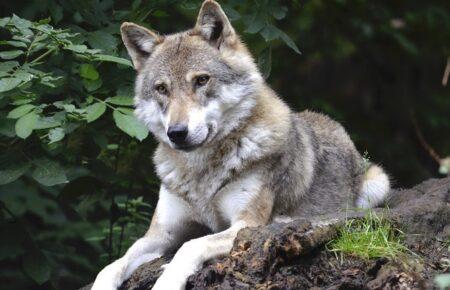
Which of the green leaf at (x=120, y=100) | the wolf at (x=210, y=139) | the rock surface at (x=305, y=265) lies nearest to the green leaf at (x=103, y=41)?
the wolf at (x=210, y=139)

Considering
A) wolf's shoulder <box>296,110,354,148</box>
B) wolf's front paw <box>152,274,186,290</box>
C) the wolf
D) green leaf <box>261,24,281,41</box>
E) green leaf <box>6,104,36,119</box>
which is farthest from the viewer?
wolf's shoulder <box>296,110,354,148</box>

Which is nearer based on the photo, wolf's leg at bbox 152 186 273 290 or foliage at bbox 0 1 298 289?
wolf's leg at bbox 152 186 273 290

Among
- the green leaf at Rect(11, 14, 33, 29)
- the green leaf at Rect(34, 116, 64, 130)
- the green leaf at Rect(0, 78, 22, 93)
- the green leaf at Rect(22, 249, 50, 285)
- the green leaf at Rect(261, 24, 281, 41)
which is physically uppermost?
the green leaf at Rect(261, 24, 281, 41)

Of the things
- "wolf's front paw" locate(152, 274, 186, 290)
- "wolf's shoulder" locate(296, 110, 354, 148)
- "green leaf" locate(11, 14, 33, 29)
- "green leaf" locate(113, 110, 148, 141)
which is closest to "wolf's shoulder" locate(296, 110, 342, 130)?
"wolf's shoulder" locate(296, 110, 354, 148)

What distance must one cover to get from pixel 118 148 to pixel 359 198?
216cm

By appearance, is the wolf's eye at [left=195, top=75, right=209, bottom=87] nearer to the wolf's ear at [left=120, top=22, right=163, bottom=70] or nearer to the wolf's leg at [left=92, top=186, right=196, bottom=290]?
the wolf's ear at [left=120, top=22, right=163, bottom=70]

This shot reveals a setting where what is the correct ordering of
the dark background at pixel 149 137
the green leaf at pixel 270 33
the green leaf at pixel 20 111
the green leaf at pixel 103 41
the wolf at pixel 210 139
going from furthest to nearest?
the dark background at pixel 149 137, the green leaf at pixel 270 33, the green leaf at pixel 103 41, the wolf at pixel 210 139, the green leaf at pixel 20 111

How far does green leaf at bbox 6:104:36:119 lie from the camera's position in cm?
491

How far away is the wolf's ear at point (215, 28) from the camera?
557cm

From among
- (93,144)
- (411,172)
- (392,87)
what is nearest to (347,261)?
(93,144)

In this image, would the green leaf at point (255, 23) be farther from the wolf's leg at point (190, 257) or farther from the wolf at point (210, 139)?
the wolf's leg at point (190, 257)

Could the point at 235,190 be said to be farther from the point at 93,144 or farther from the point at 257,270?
the point at 93,144

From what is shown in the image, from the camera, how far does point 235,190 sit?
5.33m

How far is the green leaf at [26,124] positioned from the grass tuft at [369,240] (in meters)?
1.97
